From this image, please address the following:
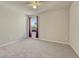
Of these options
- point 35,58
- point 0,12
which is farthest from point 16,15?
point 35,58

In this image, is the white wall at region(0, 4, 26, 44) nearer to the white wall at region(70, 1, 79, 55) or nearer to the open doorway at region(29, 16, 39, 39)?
the open doorway at region(29, 16, 39, 39)

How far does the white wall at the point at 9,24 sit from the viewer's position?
5208 mm

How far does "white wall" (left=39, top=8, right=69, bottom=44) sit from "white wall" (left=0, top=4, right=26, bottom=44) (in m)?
1.71

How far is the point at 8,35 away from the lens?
5.74 meters

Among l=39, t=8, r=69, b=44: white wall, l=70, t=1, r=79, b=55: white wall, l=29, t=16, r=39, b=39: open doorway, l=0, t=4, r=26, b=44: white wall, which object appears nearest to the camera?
l=70, t=1, r=79, b=55: white wall

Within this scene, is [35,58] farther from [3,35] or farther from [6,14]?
[6,14]

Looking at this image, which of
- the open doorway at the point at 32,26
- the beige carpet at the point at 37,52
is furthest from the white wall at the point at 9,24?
the open doorway at the point at 32,26

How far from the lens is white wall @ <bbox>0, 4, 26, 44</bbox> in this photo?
5.21m

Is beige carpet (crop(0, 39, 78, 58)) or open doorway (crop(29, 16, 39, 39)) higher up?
open doorway (crop(29, 16, 39, 39))

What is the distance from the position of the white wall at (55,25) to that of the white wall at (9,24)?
5.60 feet

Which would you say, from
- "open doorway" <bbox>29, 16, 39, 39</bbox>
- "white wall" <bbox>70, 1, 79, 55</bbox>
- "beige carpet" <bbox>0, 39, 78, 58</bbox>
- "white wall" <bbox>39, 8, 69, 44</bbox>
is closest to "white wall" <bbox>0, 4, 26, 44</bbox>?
"beige carpet" <bbox>0, 39, 78, 58</bbox>

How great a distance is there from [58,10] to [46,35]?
1879 mm

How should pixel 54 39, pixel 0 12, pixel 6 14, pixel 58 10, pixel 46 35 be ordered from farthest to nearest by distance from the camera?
pixel 46 35 → pixel 54 39 → pixel 58 10 → pixel 6 14 → pixel 0 12

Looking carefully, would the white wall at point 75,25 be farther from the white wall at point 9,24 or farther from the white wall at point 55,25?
the white wall at point 9,24
